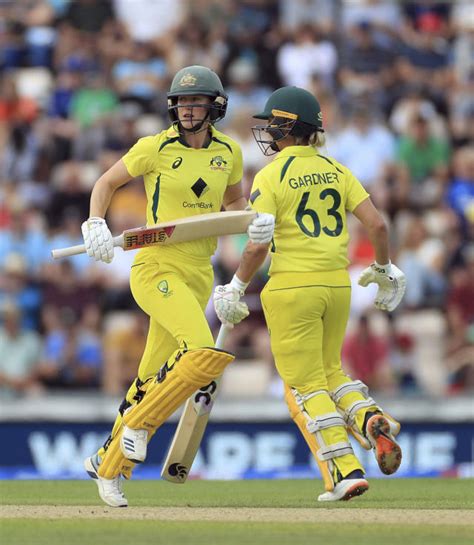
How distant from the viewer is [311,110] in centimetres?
669

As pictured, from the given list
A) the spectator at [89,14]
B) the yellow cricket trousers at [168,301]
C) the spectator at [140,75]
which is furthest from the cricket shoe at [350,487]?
the spectator at [89,14]

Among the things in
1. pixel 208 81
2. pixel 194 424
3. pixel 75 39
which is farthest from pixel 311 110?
pixel 75 39

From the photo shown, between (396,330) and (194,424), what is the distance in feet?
14.4

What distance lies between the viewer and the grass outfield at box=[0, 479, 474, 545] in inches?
209

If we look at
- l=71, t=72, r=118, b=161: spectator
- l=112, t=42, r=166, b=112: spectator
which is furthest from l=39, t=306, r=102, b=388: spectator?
l=112, t=42, r=166, b=112: spectator

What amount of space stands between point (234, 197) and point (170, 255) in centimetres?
55

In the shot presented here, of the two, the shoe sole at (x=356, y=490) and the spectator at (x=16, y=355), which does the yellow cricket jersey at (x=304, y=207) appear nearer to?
the shoe sole at (x=356, y=490)

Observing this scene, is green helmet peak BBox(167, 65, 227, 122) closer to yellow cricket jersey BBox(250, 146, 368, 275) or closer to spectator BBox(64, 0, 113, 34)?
yellow cricket jersey BBox(250, 146, 368, 275)

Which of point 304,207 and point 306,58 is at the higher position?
point 306,58

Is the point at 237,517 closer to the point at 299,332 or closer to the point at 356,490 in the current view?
the point at 356,490

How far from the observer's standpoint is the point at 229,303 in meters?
6.54

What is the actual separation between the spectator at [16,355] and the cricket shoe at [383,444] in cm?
496

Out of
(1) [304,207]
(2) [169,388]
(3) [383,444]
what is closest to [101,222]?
(2) [169,388]

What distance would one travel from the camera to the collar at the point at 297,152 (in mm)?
6629
